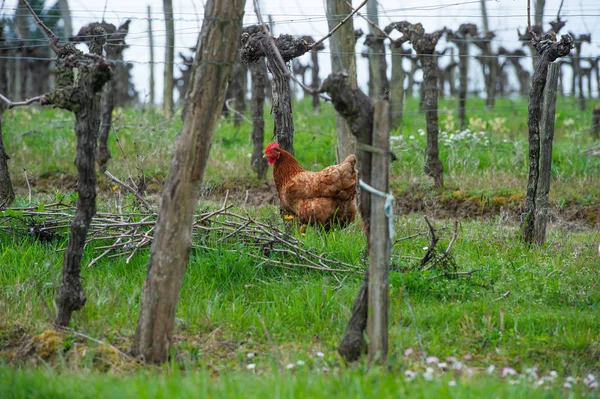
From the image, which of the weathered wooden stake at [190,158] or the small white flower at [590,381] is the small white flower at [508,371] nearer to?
the small white flower at [590,381]

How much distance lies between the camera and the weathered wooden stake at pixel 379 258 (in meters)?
3.69

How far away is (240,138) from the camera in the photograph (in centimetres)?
1281

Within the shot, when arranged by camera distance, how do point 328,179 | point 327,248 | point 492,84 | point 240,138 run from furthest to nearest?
point 492,84, point 240,138, point 328,179, point 327,248

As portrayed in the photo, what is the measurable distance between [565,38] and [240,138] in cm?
766

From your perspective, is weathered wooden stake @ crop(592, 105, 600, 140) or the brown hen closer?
the brown hen

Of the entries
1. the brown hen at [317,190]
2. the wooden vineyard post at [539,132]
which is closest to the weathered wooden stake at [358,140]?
the brown hen at [317,190]

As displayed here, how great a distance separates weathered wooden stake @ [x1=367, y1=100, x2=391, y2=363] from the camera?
3691 mm

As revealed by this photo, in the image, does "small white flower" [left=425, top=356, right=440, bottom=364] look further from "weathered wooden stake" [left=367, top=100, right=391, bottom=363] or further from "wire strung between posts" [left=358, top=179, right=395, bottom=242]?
"wire strung between posts" [left=358, top=179, right=395, bottom=242]

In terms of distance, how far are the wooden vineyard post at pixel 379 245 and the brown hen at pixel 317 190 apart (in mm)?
2816

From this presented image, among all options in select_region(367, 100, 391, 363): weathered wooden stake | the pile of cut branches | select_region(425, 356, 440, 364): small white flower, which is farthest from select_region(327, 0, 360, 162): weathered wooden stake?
select_region(425, 356, 440, 364): small white flower

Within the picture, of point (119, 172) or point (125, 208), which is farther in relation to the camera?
point (119, 172)

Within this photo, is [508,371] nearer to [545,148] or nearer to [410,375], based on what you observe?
[410,375]

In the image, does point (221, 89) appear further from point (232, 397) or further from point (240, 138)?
point (240, 138)

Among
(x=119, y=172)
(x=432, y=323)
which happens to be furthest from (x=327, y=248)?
(x=119, y=172)
